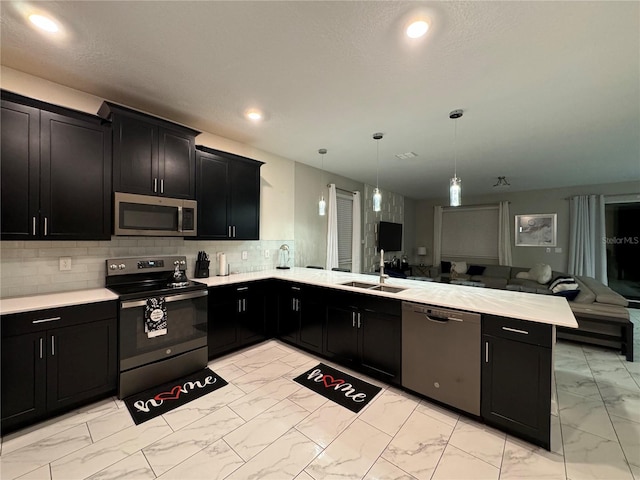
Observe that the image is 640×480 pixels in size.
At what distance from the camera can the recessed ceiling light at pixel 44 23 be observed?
1625mm

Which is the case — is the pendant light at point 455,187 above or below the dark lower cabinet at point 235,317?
above

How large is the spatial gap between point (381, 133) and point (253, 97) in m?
1.62

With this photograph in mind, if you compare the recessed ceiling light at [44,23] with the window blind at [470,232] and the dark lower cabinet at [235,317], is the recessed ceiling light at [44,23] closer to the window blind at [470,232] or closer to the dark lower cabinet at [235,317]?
the dark lower cabinet at [235,317]

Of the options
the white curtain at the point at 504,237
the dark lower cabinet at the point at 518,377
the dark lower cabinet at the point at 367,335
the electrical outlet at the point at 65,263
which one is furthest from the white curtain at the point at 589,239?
the electrical outlet at the point at 65,263

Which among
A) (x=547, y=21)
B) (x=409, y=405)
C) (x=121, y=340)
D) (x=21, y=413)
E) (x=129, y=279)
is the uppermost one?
(x=547, y=21)

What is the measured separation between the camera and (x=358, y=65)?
2027 millimetres

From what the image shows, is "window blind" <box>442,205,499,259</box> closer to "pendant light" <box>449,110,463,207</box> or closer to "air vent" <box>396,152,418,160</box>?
"air vent" <box>396,152,418,160</box>

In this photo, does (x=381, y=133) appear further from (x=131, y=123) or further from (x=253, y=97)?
(x=131, y=123)

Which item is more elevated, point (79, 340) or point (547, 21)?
point (547, 21)

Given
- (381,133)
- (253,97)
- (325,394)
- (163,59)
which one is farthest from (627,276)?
(163,59)

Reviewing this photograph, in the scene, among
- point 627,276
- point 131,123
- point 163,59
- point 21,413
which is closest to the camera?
point 21,413

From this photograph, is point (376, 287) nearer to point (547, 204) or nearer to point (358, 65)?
point (358, 65)

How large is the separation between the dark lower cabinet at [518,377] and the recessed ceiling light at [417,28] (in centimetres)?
200

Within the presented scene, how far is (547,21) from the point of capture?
1.60m
